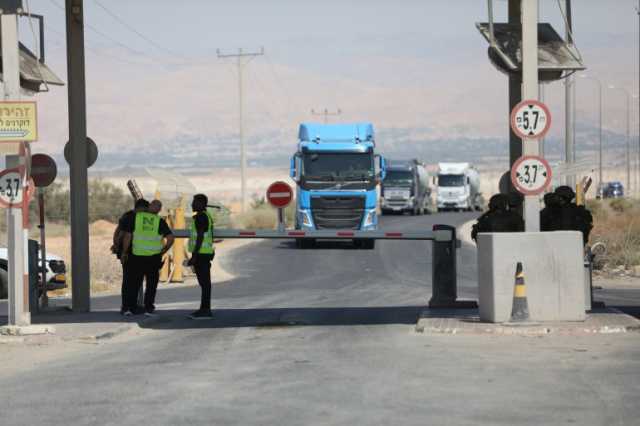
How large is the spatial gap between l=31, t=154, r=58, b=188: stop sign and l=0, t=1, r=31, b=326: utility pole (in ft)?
8.31

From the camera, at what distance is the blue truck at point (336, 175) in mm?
38594

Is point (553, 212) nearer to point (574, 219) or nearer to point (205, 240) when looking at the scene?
point (574, 219)

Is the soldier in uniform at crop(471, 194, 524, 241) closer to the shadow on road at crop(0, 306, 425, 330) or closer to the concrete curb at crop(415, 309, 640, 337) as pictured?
the concrete curb at crop(415, 309, 640, 337)

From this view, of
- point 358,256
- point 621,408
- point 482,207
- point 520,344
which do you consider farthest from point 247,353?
point 482,207

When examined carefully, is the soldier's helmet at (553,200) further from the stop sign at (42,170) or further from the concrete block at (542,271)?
the stop sign at (42,170)

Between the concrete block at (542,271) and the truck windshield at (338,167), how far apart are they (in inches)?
902

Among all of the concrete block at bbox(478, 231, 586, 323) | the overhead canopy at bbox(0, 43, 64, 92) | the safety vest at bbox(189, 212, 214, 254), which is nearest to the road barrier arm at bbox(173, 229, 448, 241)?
the safety vest at bbox(189, 212, 214, 254)

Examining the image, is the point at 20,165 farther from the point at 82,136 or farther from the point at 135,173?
the point at 135,173

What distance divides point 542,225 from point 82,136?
7157 mm

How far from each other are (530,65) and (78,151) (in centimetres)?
740

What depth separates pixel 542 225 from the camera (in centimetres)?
1766

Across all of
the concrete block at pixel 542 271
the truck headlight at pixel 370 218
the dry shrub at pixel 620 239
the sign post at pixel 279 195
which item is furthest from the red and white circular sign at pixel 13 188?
the truck headlight at pixel 370 218

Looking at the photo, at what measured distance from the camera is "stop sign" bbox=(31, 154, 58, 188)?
18.8 metres

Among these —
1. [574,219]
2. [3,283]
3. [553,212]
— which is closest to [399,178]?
[3,283]
